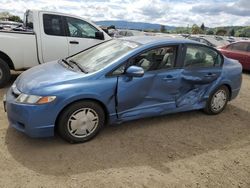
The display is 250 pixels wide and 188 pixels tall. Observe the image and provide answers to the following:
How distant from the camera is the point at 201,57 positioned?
4812 mm

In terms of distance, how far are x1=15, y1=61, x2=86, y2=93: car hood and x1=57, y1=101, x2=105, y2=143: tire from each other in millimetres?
401

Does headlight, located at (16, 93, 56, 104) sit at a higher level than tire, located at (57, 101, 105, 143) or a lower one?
higher

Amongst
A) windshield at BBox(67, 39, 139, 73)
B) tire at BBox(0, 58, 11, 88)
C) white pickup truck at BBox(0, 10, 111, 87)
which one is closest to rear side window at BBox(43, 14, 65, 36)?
white pickup truck at BBox(0, 10, 111, 87)

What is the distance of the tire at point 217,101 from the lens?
201 inches

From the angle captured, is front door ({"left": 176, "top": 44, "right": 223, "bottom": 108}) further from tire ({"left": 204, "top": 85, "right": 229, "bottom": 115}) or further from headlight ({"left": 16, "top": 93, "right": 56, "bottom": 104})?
headlight ({"left": 16, "top": 93, "right": 56, "bottom": 104})

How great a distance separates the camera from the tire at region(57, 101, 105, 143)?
11.8 ft

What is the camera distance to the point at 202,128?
15.2 ft

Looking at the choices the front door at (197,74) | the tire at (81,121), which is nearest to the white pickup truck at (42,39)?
the front door at (197,74)

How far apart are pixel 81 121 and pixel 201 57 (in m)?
2.49

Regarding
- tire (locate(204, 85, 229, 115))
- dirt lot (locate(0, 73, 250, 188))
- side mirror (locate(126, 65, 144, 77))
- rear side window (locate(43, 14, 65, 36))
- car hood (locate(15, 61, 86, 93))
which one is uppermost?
rear side window (locate(43, 14, 65, 36))

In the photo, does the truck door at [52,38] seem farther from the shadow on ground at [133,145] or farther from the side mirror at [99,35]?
the shadow on ground at [133,145]

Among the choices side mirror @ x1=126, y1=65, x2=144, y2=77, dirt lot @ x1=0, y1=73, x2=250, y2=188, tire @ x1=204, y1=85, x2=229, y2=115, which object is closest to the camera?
dirt lot @ x1=0, y1=73, x2=250, y2=188

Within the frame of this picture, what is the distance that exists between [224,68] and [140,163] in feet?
8.99

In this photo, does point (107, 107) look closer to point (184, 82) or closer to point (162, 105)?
point (162, 105)
